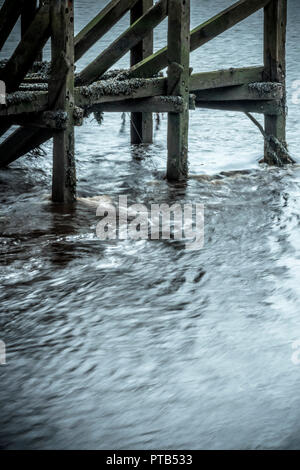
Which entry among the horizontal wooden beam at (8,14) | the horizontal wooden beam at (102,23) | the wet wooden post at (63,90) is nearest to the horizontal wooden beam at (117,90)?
the wet wooden post at (63,90)

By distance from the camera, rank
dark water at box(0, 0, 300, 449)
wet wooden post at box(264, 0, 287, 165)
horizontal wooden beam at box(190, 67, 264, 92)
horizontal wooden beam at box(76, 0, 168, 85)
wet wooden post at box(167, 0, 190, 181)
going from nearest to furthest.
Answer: dark water at box(0, 0, 300, 449) < wet wooden post at box(167, 0, 190, 181) < horizontal wooden beam at box(76, 0, 168, 85) < horizontal wooden beam at box(190, 67, 264, 92) < wet wooden post at box(264, 0, 287, 165)

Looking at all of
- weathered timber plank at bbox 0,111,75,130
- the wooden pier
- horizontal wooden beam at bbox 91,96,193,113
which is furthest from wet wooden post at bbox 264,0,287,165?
weathered timber plank at bbox 0,111,75,130

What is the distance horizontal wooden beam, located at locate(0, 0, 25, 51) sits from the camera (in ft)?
23.4

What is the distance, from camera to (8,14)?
727cm

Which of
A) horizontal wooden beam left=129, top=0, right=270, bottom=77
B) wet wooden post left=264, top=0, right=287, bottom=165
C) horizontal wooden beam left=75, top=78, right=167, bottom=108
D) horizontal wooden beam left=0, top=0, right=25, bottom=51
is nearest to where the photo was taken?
horizontal wooden beam left=75, top=78, right=167, bottom=108

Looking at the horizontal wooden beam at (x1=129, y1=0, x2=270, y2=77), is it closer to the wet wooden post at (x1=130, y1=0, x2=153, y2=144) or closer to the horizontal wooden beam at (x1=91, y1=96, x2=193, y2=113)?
the horizontal wooden beam at (x1=91, y1=96, x2=193, y2=113)

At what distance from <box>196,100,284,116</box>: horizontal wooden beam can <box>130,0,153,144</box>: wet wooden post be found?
116cm

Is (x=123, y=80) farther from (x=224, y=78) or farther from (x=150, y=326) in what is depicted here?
(x=150, y=326)

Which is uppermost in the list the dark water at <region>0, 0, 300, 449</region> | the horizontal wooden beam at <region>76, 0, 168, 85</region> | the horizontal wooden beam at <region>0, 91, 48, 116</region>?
the horizontal wooden beam at <region>76, 0, 168, 85</region>

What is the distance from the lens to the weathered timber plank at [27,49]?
20.3 ft

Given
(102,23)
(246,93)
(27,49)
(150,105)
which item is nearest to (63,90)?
(27,49)

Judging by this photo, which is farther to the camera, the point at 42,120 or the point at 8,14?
the point at 8,14

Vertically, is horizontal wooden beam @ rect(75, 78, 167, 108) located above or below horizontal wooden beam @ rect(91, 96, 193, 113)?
above

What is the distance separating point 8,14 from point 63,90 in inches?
56.4
